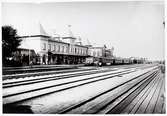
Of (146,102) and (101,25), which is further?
(101,25)

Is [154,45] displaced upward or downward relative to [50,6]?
downward

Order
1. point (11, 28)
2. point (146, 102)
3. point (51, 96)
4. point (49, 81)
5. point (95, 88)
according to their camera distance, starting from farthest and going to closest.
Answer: point (49, 81)
point (95, 88)
point (11, 28)
point (51, 96)
point (146, 102)

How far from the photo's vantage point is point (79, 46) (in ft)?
15.9

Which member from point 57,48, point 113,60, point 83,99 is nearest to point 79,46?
point 57,48

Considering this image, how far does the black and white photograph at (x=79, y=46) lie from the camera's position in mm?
3641

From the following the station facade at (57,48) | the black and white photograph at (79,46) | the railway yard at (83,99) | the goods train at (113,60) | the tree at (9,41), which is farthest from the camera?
the goods train at (113,60)

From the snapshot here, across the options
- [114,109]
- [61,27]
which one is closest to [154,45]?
[114,109]

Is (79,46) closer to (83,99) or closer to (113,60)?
(113,60)

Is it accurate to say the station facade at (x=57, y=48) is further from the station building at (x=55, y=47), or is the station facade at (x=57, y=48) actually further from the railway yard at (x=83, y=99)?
the railway yard at (x=83, y=99)

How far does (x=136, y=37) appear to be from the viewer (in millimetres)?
4395

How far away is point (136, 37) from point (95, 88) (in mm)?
1474

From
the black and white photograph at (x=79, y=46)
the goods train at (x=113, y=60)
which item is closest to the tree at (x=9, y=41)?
the black and white photograph at (x=79, y=46)

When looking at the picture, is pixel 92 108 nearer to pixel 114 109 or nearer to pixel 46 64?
pixel 114 109

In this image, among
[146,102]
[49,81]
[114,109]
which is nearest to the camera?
[114,109]
